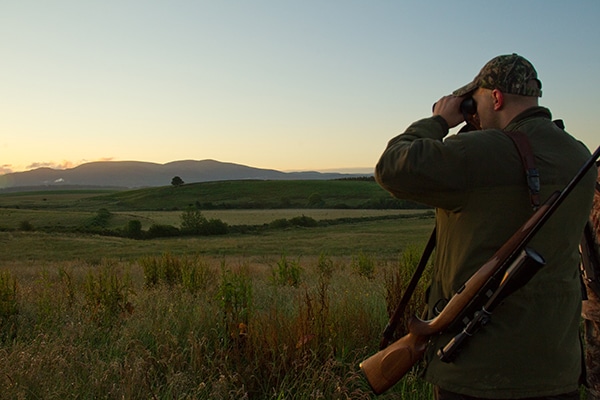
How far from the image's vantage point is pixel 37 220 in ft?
188

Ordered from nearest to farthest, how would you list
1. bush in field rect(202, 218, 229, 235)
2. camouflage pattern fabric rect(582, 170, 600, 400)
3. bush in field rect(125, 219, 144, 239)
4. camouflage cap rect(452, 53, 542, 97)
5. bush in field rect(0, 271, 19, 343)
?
1. camouflage cap rect(452, 53, 542, 97)
2. camouflage pattern fabric rect(582, 170, 600, 400)
3. bush in field rect(0, 271, 19, 343)
4. bush in field rect(125, 219, 144, 239)
5. bush in field rect(202, 218, 229, 235)

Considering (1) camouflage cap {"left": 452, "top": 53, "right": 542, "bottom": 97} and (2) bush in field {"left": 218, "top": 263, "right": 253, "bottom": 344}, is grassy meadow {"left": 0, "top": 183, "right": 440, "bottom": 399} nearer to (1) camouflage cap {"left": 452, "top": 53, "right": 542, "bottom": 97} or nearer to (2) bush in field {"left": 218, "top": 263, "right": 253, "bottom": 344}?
(2) bush in field {"left": 218, "top": 263, "right": 253, "bottom": 344}

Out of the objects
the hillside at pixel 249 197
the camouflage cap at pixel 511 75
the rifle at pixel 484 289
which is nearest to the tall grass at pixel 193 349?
the rifle at pixel 484 289

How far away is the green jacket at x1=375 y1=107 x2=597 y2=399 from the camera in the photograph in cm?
202

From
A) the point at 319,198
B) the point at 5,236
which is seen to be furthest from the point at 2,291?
the point at 319,198

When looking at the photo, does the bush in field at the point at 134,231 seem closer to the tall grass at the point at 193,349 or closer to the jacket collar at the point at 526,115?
the tall grass at the point at 193,349

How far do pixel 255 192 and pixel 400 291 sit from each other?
102194mm

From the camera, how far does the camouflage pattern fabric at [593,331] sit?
2.97 meters

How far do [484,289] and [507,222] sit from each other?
282 millimetres

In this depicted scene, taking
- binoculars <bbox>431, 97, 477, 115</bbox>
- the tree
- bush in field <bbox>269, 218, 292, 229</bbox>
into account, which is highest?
binoculars <bbox>431, 97, 477, 115</bbox>

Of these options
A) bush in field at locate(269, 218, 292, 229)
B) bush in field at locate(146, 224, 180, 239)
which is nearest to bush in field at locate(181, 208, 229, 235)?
bush in field at locate(146, 224, 180, 239)

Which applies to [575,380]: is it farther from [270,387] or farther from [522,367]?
[270,387]

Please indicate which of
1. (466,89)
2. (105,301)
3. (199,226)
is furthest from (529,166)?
(199,226)

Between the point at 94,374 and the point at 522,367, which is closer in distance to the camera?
the point at 522,367
